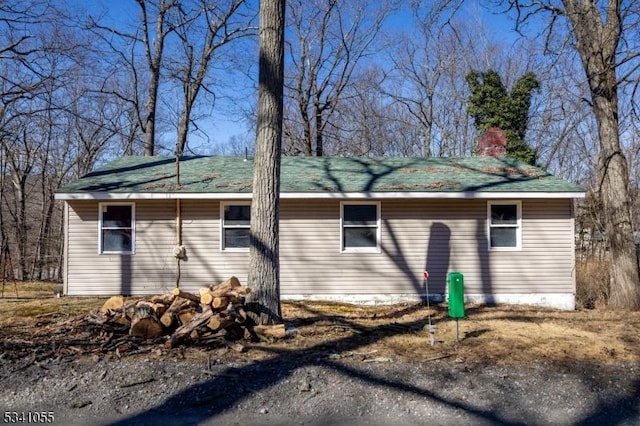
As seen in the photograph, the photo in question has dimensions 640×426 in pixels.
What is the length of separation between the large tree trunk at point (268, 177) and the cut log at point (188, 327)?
707 mm

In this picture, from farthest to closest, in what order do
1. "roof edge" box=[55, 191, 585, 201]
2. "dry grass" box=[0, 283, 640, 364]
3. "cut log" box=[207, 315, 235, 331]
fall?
"roof edge" box=[55, 191, 585, 201] → "cut log" box=[207, 315, 235, 331] → "dry grass" box=[0, 283, 640, 364]

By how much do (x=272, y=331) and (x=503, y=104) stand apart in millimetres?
18112

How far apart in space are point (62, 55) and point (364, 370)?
14.5 meters

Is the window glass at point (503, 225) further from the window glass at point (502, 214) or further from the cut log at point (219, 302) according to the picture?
the cut log at point (219, 302)

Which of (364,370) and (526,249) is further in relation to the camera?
(526,249)

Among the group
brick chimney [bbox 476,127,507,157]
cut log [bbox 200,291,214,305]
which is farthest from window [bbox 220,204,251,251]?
brick chimney [bbox 476,127,507,157]

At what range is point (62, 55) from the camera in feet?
49.9

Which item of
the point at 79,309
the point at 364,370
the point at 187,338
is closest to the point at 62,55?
the point at 79,309

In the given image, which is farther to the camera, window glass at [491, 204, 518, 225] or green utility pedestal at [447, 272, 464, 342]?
window glass at [491, 204, 518, 225]

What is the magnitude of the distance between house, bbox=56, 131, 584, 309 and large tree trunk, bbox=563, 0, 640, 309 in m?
0.94

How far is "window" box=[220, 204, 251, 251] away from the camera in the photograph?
11375 millimetres

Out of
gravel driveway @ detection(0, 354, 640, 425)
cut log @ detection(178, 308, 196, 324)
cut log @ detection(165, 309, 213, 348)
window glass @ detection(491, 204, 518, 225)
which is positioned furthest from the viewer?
window glass @ detection(491, 204, 518, 225)

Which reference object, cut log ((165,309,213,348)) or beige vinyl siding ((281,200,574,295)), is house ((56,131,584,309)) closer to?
beige vinyl siding ((281,200,574,295))

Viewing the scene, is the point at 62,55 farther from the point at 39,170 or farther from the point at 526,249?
the point at 526,249
